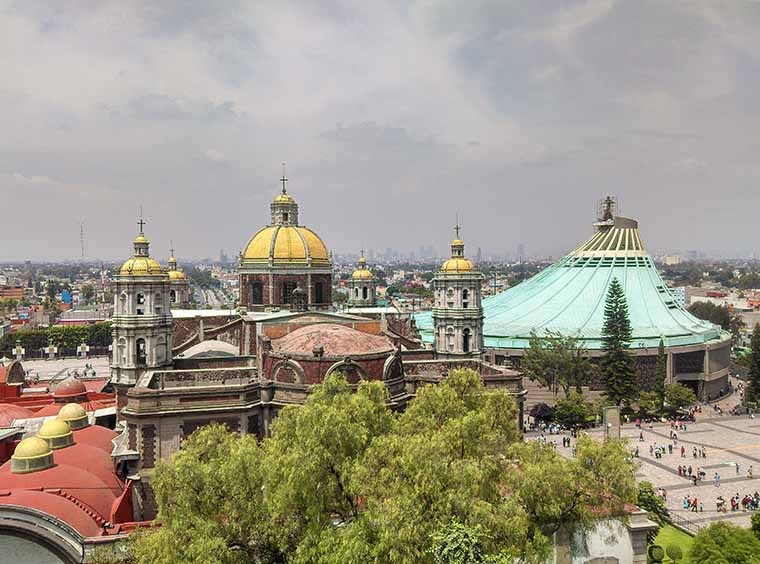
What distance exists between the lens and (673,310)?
6156cm

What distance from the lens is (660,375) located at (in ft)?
154

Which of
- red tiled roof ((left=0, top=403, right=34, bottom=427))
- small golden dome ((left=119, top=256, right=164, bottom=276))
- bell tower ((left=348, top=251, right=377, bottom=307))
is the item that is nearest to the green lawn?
small golden dome ((left=119, top=256, right=164, bottom=276))

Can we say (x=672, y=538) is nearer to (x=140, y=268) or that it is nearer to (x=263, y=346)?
(x=263, y=346)

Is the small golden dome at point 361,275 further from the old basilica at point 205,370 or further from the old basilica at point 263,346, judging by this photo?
the old basilica at point 205,370

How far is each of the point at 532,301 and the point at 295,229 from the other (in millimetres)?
35776

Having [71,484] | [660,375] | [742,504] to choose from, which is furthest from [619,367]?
[71,484]

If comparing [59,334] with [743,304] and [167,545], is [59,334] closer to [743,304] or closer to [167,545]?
[167,545]

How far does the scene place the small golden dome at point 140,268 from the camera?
31922 millimetres

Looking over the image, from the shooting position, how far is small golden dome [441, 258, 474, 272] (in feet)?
122

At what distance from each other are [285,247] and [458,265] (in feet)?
36.1

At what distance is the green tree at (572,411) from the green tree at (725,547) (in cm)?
2263

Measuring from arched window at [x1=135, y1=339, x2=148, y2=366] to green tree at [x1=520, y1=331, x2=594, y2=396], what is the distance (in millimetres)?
30299

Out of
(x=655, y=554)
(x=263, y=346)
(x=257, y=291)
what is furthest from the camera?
(x=257, y=291)

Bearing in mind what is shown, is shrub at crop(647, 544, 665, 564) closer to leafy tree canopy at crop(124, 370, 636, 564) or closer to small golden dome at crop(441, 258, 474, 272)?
leafy tree canopy at crop(124, 370, 636, 564)
